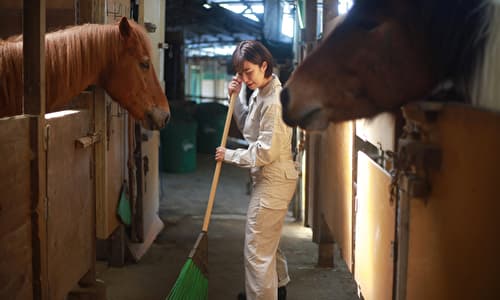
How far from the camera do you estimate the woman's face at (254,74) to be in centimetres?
305

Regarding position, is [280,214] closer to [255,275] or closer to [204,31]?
[255,275]

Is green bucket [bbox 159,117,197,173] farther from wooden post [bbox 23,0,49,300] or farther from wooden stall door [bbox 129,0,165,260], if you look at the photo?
wooden post [bbox 23,0,49,300]

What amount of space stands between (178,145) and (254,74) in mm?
5392

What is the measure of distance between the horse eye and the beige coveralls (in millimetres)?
1303

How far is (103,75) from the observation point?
3.20 metres

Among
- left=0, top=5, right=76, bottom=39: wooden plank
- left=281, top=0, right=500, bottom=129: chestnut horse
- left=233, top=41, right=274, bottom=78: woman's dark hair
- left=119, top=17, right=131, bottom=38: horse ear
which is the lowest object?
left=281, top=0, right=500, bottom=129: chestnut horse

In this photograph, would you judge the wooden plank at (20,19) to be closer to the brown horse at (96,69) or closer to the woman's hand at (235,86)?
the brown horse at (96,69)

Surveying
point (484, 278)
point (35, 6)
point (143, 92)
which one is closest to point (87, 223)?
point (143, 92)

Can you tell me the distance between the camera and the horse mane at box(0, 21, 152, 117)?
266 centimetres

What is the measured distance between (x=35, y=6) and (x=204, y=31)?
35.2ft

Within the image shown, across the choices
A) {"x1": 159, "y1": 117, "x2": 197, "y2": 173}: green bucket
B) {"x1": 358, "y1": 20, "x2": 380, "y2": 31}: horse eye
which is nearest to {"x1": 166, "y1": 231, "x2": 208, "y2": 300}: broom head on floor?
{"x1": 358, "y1": 20, "x2": 380, "y2": 31}: horse eye

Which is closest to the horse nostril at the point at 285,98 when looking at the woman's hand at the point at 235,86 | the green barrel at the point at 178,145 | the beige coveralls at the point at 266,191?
the beige coveralls at the point at 266,191

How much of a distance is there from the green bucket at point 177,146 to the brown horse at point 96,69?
4872 mm

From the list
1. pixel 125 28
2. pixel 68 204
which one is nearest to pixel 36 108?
pixel 68 204
